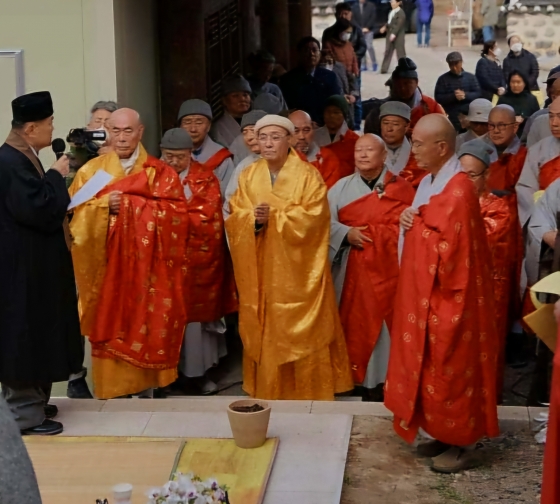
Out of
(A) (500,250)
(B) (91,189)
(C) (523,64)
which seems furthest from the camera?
(C) (523,64)

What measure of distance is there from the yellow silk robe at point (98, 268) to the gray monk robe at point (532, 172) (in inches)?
97.1

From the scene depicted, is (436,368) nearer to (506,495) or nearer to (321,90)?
(506,495)

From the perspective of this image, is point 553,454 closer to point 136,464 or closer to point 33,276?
point 136,464

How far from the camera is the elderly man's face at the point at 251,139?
661 cm

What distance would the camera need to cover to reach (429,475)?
5.13 m

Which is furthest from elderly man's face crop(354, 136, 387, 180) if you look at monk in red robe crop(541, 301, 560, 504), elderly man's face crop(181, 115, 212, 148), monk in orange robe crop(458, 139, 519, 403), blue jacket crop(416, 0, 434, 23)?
blue jacket crop(416, 0, 434, 23)

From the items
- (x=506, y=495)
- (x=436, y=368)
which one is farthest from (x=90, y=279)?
(x=506, y=495)

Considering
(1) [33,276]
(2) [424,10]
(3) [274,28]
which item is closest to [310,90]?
(3) [274,28]

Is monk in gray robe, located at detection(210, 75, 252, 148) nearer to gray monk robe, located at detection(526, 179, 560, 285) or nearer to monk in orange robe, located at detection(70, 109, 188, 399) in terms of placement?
monk in orange robe, located at detection(70, 109, 188, 399)

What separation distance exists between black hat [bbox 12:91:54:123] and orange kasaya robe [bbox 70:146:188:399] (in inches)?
27.8

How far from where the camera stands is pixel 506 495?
16.1 feet

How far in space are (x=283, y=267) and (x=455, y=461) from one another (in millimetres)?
1571

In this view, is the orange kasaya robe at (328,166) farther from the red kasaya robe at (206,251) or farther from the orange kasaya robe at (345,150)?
the red kasaya robe at (206,251)

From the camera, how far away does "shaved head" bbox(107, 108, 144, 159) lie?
19.8 feet
